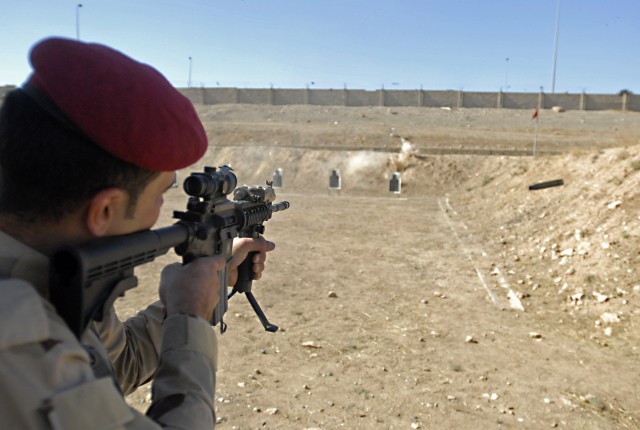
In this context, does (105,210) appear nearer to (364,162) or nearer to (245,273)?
(245,273)

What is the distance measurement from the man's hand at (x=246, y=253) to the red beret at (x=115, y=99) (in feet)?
4.50

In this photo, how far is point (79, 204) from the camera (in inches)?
46.8

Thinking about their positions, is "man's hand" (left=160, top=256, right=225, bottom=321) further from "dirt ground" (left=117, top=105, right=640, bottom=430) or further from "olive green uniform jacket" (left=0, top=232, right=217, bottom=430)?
"dirt ground" (left=117, top=105, right=640, bottom=430)

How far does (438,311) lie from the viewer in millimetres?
6641

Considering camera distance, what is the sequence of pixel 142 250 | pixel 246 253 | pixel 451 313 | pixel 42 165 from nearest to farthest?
pixel 42 165 < pixel 142 250 < pixel 246 253 < pixel 451 313

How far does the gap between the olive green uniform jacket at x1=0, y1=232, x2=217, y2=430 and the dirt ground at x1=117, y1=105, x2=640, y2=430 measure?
2798 mm

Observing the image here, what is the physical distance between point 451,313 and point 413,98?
163 ft

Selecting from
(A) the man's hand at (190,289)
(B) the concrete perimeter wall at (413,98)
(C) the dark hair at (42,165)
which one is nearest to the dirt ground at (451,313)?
(A) the man's hand at (190,289)

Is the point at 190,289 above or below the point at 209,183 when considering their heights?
below

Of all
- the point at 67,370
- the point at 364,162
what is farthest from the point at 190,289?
the point at 364,162

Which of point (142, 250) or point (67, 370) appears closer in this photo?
point (67, 370)

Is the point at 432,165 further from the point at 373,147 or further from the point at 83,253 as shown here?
the point at 83,253

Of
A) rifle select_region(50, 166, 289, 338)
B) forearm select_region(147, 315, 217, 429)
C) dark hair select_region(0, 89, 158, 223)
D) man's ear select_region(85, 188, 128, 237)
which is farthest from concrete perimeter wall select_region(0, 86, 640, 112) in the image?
dark hair select_region(0, 89, 158, 223)

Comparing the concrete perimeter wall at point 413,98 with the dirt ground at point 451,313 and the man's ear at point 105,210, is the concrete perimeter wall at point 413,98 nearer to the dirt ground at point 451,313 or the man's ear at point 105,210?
the dirt ground at point 451,313
